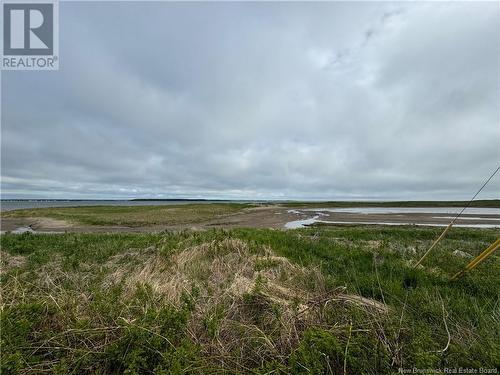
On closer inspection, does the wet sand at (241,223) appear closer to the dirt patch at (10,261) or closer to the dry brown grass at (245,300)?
the dirt patch at (10,261)

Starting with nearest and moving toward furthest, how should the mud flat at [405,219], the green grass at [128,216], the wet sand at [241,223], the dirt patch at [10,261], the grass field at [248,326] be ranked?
the grass field at [248,326] → the dirt patch at [10,261] → the wet sand at [241,223] → the mud flat at [405,219] → the green grass at [128,216]

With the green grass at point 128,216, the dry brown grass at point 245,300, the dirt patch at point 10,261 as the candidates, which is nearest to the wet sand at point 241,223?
the green grass at point 128,216

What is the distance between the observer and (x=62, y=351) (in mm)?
2867

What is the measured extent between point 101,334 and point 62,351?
46 centimetres

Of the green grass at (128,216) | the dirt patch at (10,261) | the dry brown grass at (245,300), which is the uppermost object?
the dry brown grass at (245,300)

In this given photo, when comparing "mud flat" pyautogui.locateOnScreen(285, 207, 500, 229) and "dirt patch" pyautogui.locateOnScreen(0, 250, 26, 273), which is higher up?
"dirt patch" pyautogui.locateOnScreen(0, 250, 26, 273)

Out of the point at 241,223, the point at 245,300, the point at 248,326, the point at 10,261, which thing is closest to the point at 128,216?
the point at 241,223

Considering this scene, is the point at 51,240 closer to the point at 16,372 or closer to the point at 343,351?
the point at 16,372

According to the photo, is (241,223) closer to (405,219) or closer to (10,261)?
(10,261)

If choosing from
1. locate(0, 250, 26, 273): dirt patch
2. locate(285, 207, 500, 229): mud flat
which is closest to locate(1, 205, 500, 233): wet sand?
locate(285, 207, 500, 229): mud flat

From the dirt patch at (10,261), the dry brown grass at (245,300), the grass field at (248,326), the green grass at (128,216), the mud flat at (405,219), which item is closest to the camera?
the grass field at (248,326)

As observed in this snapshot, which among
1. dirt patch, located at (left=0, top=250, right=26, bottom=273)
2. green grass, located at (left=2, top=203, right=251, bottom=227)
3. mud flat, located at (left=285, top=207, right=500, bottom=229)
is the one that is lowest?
mud flat, located at (left=285, top=207, right=500, bottom=229)

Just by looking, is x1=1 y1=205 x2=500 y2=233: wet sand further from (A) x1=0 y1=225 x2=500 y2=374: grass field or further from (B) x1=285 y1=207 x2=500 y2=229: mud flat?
(A) x1=0 y1=225 x2=500 y2=374: grass field

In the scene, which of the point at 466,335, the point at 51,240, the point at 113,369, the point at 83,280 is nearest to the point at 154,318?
the point at 113,369
